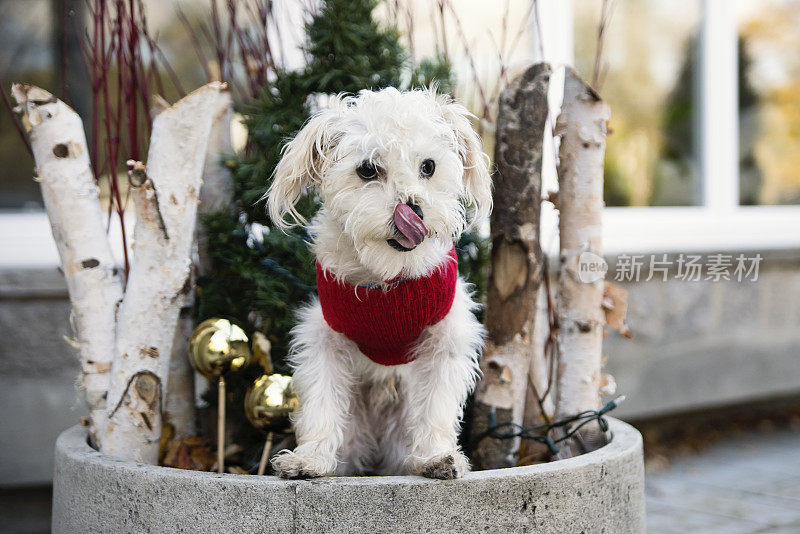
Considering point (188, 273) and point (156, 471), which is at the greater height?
point (188, 273)

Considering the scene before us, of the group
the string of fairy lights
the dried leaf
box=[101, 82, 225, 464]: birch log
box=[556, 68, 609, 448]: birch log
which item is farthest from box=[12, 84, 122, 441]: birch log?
the dried leaf

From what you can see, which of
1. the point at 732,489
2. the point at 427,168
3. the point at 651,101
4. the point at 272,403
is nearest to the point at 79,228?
the point at 272,403

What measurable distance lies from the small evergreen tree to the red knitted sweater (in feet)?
1.60

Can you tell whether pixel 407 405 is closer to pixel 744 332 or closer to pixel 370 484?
pixel 370 484

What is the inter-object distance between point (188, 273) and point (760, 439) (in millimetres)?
4550

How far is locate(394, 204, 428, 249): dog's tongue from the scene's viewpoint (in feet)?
5.23

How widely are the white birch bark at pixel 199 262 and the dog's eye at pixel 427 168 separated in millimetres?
832

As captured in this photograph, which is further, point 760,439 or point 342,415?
point 760,439

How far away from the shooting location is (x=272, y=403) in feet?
7.02

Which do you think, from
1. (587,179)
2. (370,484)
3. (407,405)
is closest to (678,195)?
(587,179)

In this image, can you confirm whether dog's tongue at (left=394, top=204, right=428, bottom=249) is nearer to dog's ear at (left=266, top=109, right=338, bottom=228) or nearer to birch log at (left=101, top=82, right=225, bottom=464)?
dog's ear at (left=266, top=109, right=338, bottom=228)

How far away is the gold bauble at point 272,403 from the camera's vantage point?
214cm

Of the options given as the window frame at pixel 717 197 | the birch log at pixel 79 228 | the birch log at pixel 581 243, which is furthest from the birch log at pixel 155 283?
the window frame at pixel 717 197

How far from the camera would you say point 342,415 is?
202 centimetres
